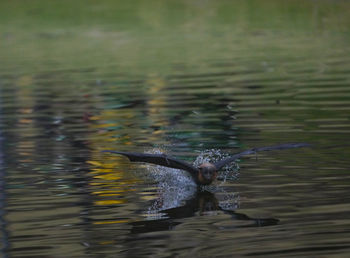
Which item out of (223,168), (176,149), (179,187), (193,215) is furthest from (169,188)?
(176,149)

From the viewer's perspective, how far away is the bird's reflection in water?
11156mm

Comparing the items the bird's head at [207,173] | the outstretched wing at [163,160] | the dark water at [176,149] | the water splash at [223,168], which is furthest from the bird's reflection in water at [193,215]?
the water splash at [223,168]

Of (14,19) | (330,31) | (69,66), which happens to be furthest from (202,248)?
(14,19)

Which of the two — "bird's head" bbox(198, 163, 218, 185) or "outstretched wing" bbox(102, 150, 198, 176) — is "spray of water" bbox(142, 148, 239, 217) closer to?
"bird's head" bbox(198, 163, 218, 185)

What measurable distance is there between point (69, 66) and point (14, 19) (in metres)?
24.9

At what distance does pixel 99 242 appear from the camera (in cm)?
1064

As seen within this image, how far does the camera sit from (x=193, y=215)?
11.8 meters

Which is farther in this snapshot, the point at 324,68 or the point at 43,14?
the point at 43,14

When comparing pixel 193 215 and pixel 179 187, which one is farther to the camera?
pixel 179 187

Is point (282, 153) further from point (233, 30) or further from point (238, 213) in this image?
point (233, 30)

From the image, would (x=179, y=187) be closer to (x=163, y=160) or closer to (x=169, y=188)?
(x=169, y=188)

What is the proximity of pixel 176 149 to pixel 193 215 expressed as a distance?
4054 millimetres

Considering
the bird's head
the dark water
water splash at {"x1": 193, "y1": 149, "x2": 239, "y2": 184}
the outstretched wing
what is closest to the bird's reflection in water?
the dark water

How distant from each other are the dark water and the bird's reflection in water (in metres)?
0.02
